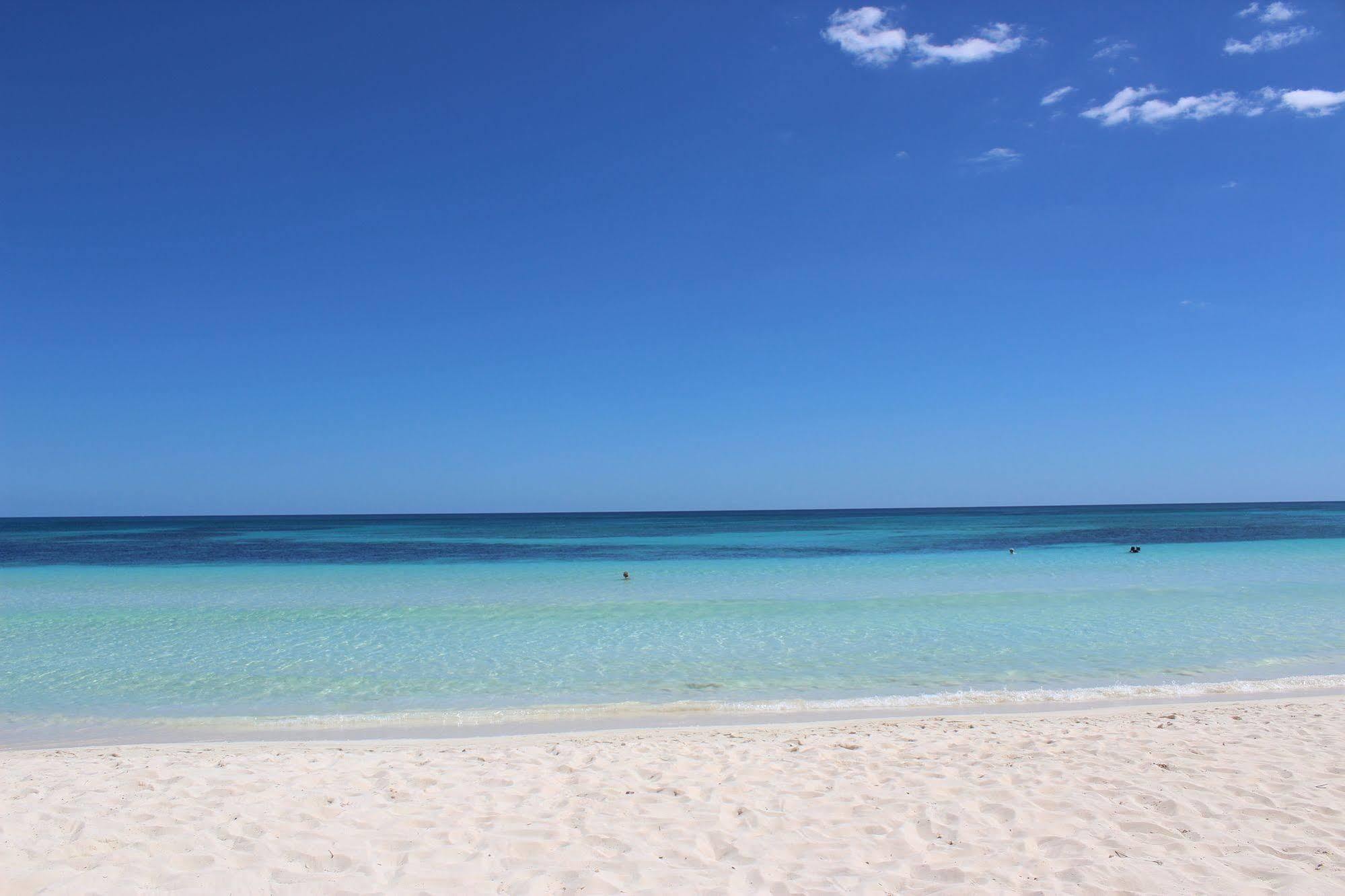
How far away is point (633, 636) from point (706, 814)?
7792mm

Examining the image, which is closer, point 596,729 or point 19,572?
point 596,729

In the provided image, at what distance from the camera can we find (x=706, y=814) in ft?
16.6

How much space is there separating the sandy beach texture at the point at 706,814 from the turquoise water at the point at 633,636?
6.55 ft

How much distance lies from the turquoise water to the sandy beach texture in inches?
78.6

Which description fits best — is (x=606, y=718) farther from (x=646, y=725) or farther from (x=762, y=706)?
(x=762, y=706)

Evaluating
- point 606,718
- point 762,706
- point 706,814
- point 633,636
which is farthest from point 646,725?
point 633,636

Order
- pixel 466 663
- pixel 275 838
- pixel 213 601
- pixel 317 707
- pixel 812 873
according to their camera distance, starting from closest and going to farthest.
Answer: pixel 812 873
pixel 275 838
pixel 317 707
pixel 466 663
pixel 213 601

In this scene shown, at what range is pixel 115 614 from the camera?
51.0 ft

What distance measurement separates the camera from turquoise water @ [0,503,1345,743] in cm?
907

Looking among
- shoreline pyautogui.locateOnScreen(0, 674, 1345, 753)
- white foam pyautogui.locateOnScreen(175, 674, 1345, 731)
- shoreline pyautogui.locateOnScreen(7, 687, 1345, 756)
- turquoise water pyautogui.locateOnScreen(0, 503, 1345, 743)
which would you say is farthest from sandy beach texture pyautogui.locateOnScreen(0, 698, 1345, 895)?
turquoise water pyautogui.locateOnScreen(0, 503, 1345, 743)

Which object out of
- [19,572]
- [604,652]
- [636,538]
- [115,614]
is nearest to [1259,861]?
[604,652]

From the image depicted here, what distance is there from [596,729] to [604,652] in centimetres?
369

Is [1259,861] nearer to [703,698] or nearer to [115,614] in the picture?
[703,698]

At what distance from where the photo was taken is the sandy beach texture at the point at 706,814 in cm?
411
